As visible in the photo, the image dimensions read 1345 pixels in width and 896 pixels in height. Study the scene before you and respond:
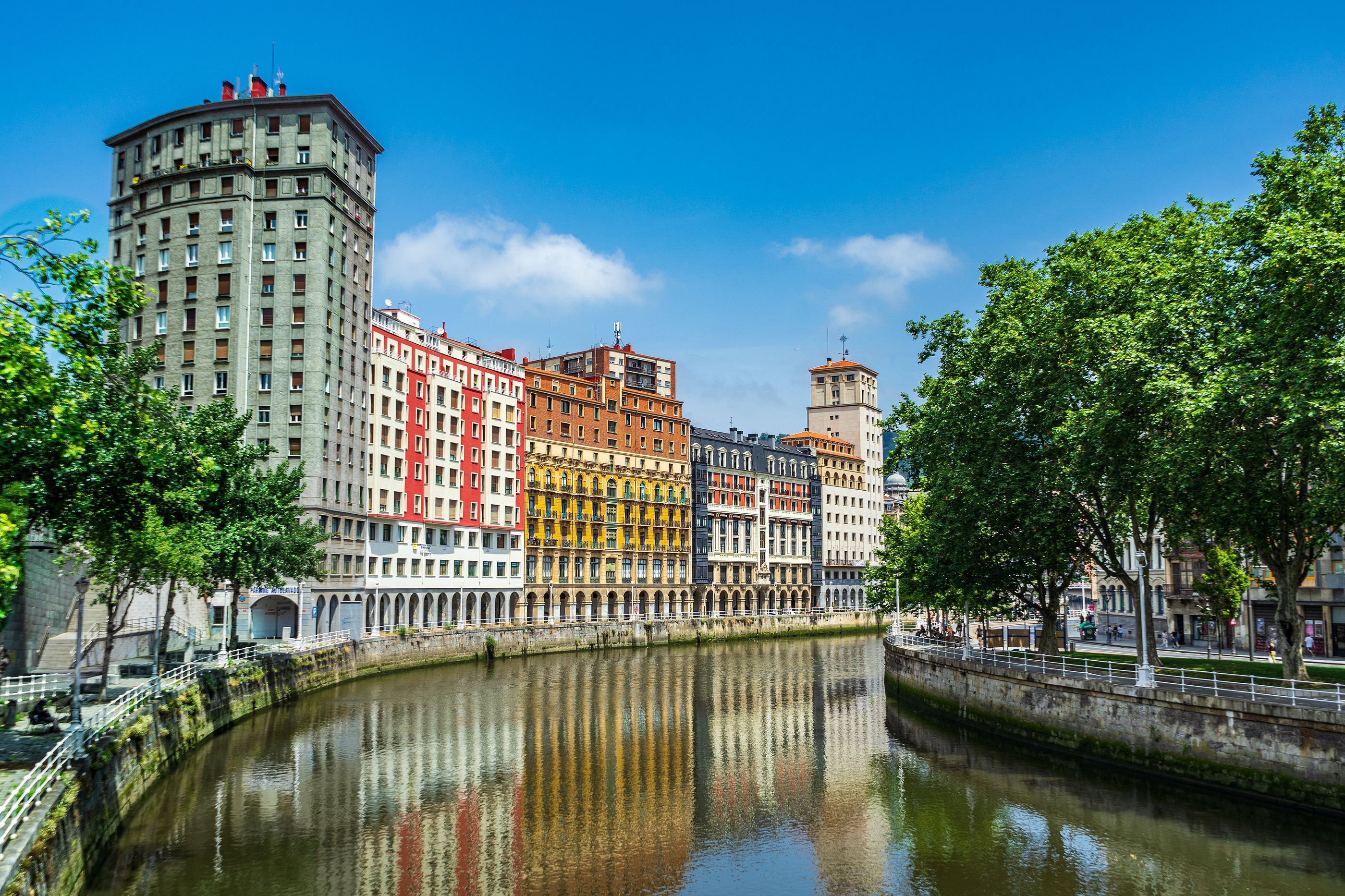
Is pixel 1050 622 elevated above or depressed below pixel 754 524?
below

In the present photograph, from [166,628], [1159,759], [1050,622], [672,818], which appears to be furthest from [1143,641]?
[166,628]

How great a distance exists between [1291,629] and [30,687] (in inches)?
1986

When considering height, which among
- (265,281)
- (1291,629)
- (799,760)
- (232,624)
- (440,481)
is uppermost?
(265,281)

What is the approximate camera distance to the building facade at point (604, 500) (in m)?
113

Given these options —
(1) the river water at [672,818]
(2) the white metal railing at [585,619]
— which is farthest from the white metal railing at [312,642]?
(1) the river water at [672,818]

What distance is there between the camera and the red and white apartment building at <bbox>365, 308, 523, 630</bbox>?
300 ft

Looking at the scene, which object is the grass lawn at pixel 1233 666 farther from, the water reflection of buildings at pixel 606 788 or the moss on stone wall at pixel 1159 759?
the water reflection of buildings at pixel 606 788

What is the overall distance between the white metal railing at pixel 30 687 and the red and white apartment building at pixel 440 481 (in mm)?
44407

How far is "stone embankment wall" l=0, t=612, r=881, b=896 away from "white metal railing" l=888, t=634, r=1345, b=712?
114 ft

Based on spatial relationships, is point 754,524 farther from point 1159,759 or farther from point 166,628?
point 1159,759

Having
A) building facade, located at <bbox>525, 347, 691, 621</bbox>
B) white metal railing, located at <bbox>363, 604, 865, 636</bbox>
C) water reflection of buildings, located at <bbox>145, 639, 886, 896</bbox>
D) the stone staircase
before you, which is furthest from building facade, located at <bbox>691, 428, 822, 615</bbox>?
the stone staircase

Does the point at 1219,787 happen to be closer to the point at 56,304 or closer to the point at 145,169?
the point at 56,304

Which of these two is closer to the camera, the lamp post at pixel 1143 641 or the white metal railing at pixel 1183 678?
the white metal railing at pixel 1183 678

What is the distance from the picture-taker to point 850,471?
174m
